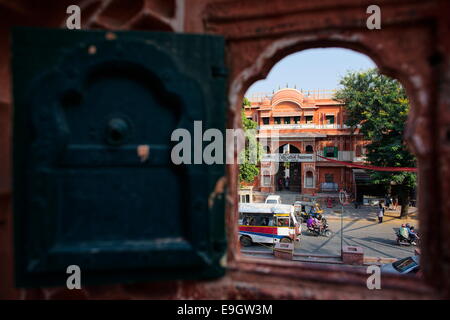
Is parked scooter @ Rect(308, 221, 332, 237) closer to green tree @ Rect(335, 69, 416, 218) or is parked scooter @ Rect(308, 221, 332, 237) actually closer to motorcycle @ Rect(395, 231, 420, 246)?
motorcycle @ Rect(395, 231, 420, 246)

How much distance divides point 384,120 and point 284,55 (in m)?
12.6

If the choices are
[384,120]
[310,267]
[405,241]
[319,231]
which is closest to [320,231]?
[319,231]

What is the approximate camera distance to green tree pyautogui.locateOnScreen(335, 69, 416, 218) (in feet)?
36.9

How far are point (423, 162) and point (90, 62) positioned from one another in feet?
5.59

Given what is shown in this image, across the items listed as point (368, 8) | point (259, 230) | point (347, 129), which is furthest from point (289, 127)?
point (368, 8)

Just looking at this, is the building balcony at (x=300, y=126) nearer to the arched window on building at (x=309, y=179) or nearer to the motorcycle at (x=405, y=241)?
the arched window on building at (x=309, y=179)

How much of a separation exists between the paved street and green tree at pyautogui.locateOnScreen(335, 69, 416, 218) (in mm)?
2191

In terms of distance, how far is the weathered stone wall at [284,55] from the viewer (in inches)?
49.4

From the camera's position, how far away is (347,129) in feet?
56.5

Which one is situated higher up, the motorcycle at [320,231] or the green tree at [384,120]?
the green tree at [384,120]

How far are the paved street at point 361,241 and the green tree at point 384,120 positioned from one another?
2.19 meters

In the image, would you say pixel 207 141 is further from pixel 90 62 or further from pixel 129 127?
pixel 90 62

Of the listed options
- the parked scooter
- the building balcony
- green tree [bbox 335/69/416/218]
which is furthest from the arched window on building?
the parked scooter

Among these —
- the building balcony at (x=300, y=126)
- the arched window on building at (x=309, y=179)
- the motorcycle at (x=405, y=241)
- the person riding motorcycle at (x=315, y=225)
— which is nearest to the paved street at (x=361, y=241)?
the motorcycle at (x=405, y=241)
